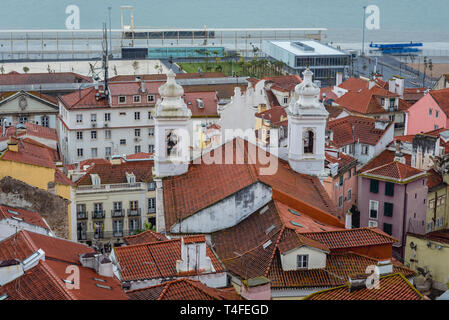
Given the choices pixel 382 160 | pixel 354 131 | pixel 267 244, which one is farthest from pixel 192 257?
pixel 354 131

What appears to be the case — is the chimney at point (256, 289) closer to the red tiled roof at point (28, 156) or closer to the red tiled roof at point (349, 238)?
the red tiled roof at point (349, 238)

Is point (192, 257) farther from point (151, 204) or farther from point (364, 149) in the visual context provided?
point (364, 149)

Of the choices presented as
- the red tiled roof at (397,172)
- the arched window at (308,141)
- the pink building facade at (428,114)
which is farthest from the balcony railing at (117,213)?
the pink building facade at (428,114)

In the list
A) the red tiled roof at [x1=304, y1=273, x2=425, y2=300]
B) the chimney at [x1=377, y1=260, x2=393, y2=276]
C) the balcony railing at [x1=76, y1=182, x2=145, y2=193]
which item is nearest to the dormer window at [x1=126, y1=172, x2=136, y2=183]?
the balcony railing at [x1=76, y1=182, x2=145, y2=193]

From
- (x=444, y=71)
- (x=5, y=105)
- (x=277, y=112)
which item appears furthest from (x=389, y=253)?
(x=444, y=71)

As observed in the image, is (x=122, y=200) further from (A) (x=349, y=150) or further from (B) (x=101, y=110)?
(B) (x=101, y=110)
